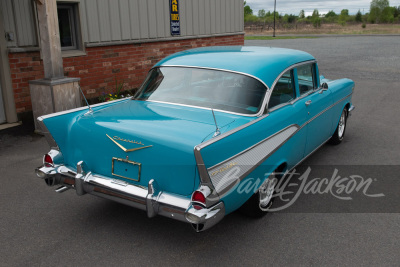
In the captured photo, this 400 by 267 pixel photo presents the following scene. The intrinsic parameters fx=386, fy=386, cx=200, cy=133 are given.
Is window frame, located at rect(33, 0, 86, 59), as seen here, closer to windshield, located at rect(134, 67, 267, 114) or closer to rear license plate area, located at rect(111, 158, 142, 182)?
windshield, located at rect(134, 67, 267, 114)

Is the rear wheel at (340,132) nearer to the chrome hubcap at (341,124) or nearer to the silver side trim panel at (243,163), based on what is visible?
the chrome hubcap at (341,124)

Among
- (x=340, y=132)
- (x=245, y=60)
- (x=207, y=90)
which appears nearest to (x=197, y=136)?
(x=207, y=90)

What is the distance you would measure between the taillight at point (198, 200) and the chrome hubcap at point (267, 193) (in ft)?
3.41

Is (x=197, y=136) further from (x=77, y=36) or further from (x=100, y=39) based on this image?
(x=100, y=39)

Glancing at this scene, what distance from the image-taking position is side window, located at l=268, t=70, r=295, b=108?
4117 mm

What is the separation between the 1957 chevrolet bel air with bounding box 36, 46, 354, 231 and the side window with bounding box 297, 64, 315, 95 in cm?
1

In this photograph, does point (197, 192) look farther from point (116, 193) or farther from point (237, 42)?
point (237, 42)

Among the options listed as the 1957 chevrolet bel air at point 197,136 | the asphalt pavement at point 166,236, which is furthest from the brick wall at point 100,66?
the 1957 chevrolet bel air at point 197,136

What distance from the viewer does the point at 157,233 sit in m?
3.69

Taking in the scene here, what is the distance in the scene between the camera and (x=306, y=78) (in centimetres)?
496

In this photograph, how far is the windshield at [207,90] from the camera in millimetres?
3916

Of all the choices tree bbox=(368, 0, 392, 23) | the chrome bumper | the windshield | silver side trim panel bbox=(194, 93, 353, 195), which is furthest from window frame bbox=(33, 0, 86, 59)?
tree bbox=(368, 0, 392, 23)

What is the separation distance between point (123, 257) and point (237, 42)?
10708 mm

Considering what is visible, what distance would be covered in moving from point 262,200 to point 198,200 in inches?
46.2
